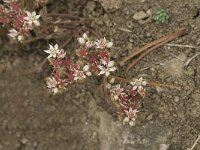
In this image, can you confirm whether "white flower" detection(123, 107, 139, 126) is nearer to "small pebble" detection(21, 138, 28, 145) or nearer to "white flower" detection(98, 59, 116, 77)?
"white flower" detection(98, 59, 116, 77)

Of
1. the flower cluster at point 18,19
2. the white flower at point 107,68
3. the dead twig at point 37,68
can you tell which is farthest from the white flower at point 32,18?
the white flower at point 107,68

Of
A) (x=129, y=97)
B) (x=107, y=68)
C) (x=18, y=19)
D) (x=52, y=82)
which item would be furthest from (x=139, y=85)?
(x=18, y=19)

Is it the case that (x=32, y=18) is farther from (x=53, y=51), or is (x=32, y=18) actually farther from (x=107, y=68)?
(x=107, y=68)

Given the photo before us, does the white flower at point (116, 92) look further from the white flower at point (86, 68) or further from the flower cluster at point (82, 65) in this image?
the white flower at point (86, 68)

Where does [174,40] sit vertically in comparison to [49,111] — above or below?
above

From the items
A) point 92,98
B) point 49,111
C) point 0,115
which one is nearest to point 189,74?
point 92,98

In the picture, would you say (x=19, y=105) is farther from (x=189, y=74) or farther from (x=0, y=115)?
(x=189, y=74)

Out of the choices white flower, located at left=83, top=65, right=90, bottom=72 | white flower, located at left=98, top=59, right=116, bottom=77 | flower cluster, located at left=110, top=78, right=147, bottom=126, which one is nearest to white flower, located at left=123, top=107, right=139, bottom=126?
flower cluster, located at left=110, top=78, right=147, bottom=126
